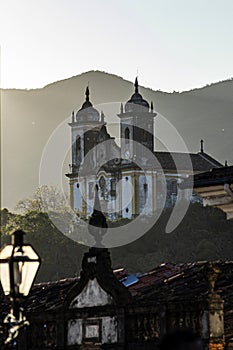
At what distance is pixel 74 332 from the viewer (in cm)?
2250

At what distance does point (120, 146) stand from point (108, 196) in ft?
26.2

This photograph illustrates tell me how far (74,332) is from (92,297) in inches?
27.3

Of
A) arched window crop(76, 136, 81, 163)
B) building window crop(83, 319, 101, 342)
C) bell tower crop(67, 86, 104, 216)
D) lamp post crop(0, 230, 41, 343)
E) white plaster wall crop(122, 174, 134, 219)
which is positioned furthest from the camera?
arched window crop(76, 136, 81, 163)

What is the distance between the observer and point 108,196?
6166 inches

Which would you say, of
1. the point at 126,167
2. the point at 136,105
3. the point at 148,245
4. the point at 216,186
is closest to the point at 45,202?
the point at 126,167

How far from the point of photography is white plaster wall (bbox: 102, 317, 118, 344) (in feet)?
71.7

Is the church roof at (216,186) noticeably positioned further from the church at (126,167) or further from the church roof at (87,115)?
the church roof at (87,115)

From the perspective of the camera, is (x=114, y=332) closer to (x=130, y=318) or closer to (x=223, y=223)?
(x=130, y=318)

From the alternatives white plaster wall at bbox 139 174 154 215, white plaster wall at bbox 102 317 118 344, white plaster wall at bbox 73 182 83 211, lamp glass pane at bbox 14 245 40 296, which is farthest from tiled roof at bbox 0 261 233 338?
white plaster wall at bbox 73 182 83 211

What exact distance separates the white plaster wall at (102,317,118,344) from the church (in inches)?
5009

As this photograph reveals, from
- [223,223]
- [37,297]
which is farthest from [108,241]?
[37,297]

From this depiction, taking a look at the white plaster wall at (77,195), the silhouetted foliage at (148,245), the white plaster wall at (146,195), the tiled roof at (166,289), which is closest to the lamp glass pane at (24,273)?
the tiled roof at (166,289)

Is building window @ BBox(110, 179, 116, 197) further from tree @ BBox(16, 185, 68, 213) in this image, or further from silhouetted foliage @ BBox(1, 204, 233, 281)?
silhouetted foliage @ BBox(1, 204, 233, 281)

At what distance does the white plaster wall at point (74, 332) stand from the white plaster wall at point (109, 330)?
0.56 m
